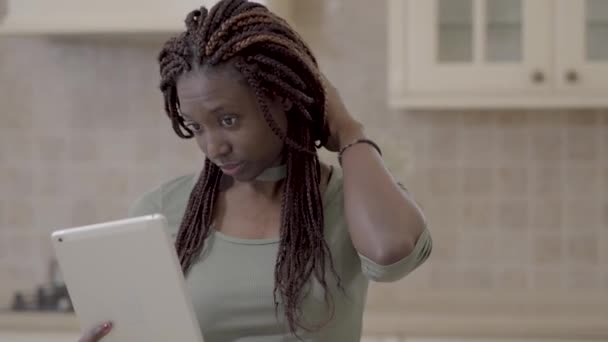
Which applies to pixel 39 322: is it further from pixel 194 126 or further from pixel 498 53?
pixel 194 126

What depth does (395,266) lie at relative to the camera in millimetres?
1225

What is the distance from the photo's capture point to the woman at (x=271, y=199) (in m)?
1.17

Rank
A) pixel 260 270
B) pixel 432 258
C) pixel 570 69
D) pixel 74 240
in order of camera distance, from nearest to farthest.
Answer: pixel 74 240, pixel 260 270, pixel 570 69, pixel 432 258

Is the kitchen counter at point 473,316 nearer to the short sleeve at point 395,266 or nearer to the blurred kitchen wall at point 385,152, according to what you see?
the blurred kitchen wall at point 385,152

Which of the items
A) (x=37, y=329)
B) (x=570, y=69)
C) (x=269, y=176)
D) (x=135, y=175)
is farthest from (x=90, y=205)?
(x=269, y=176)

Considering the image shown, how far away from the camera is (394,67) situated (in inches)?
96.7

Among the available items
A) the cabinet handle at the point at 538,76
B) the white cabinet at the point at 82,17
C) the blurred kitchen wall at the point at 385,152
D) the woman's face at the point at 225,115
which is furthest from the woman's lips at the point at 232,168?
the blurred kitchen wall at the point at 385,152

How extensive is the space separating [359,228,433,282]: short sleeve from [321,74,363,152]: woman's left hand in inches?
6.2

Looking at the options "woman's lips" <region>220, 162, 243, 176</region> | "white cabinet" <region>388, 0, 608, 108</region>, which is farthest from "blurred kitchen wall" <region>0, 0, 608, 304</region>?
"woman's lips" <region>220, 162, 243, 176</region>

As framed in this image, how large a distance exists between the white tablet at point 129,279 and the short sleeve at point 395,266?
23 cm

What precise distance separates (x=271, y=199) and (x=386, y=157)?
4.85 ft

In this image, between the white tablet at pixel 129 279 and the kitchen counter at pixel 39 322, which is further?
the kitchen counter at pixel 39 322

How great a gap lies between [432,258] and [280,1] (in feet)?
2.77

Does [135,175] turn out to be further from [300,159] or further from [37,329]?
[300,159]
